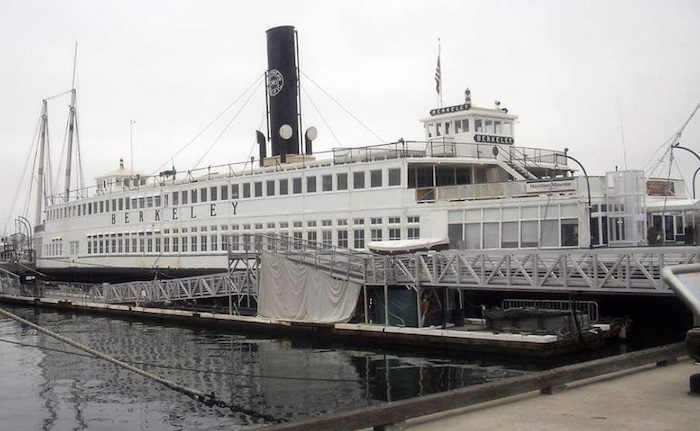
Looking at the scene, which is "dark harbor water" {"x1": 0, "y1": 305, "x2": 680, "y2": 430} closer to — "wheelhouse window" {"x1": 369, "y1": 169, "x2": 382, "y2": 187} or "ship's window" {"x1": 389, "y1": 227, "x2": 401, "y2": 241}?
→ "ship's window" {"x1": 389, "y1": 227, "x2": 401, "y2": 241}

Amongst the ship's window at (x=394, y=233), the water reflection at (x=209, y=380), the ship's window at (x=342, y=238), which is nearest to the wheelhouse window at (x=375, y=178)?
the ship's window at (x=394, y=233)

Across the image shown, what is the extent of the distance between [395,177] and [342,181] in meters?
3.03

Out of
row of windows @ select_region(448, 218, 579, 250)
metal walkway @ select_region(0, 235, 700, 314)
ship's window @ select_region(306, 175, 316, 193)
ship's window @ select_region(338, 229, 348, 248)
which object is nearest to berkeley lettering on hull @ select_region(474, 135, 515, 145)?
ship's window @ select_region(306, 175, 316, 193)

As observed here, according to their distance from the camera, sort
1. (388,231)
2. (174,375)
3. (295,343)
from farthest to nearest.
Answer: (388,231), (295,343), (174,375)

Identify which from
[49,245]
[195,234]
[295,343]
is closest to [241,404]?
[295,343]

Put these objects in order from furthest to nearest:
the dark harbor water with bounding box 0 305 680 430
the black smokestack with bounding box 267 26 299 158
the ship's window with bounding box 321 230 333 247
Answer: the black smokestack with bounding box 267 26 299 158
the ship's window with bounding box 321 230 333 247
the dark harbor water with bounding box 0 305 680 430

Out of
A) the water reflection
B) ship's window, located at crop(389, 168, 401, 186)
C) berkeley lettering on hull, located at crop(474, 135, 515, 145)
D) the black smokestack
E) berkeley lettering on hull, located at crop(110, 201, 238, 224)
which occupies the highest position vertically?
the black smokestack

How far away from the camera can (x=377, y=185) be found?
3244 centimetres

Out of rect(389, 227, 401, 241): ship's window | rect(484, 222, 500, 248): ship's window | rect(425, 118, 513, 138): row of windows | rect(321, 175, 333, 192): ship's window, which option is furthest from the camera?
rect(425, 118, 513, 138): row of windows

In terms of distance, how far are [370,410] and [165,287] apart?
30430mm

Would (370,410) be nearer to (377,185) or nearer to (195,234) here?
(377,185)

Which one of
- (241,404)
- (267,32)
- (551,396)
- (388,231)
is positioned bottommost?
(241,404)

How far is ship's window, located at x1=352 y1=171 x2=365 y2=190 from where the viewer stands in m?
33.0

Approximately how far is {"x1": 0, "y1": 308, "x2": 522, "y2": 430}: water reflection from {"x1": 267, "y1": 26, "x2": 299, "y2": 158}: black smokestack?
15214 mm
